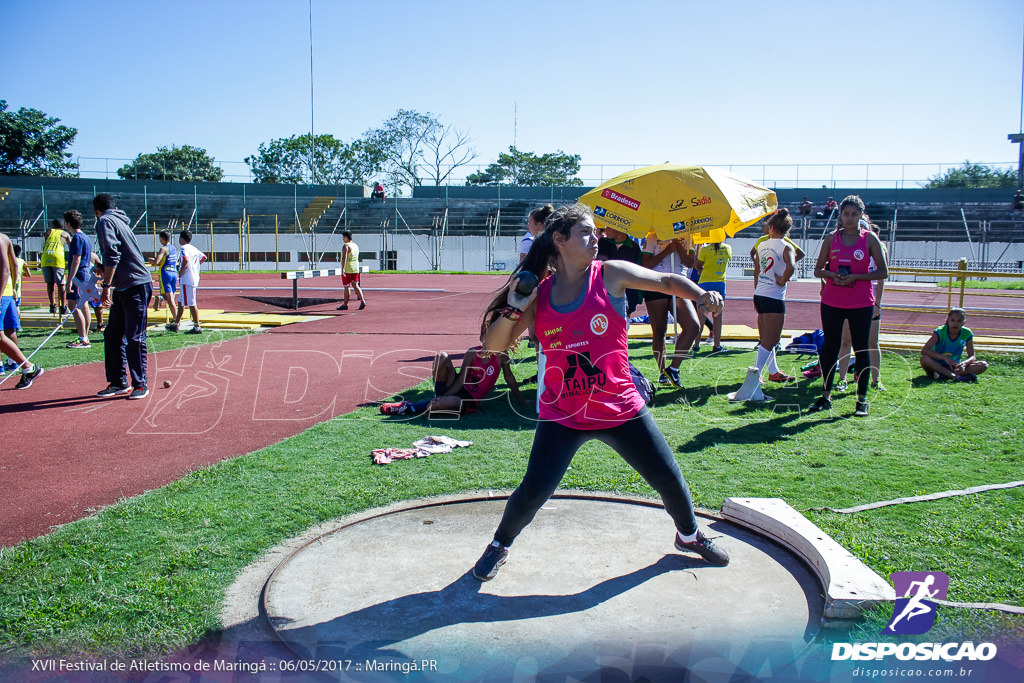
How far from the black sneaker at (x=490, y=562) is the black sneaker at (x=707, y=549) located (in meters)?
0.96

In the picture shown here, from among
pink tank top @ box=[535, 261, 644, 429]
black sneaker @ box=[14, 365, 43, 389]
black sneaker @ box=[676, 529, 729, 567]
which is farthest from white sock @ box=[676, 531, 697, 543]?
black sneaker @ box=[14, 365, 43, 389]

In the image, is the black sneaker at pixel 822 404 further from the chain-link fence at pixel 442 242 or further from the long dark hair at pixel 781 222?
the chain-link fence at pixel 442 242

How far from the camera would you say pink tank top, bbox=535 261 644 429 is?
11.8 feet

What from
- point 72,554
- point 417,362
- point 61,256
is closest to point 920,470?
point 72,554

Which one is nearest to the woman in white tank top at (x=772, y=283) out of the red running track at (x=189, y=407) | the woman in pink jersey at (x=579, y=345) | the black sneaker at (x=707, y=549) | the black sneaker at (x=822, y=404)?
the black sneaker at (x=822, y=404)

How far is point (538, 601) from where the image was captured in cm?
366

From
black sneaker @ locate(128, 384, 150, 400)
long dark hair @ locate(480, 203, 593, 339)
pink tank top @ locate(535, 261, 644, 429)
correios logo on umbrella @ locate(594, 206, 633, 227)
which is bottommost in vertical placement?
black sneaker @ locate(128, 384, 150, 400)

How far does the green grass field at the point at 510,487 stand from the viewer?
3.51 metres

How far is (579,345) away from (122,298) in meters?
6.33

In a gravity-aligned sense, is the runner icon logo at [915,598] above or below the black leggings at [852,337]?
below

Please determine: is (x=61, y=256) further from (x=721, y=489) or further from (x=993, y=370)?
(x=993, y=370)

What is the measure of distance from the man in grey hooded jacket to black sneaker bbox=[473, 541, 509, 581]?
19.4ft

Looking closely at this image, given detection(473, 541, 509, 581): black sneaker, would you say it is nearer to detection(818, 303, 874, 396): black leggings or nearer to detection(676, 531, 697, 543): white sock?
detection(676, 531, 697, 543): white sock

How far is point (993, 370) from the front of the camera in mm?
9688
